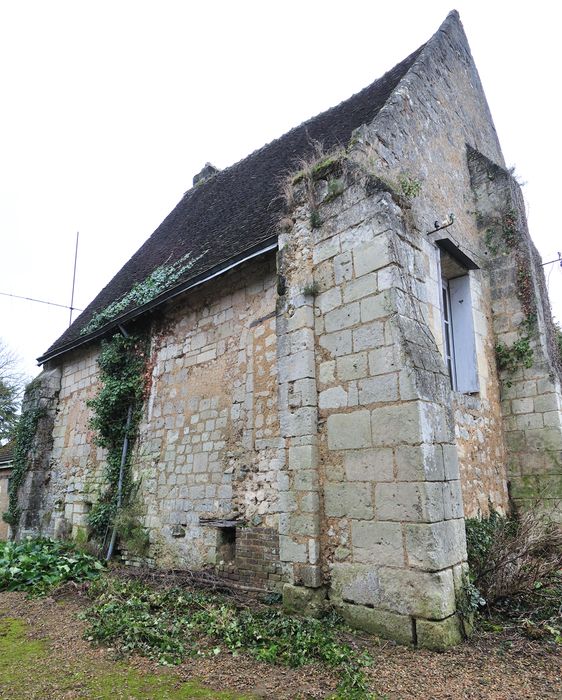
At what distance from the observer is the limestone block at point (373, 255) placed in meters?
4.68

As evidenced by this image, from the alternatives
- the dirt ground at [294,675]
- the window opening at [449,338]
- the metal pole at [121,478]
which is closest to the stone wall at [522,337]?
the window opening at [449,338]

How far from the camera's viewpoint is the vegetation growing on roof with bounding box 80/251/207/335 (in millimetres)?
8273

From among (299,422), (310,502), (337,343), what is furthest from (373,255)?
(310,502)

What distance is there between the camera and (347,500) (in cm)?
453

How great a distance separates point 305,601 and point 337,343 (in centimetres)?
243

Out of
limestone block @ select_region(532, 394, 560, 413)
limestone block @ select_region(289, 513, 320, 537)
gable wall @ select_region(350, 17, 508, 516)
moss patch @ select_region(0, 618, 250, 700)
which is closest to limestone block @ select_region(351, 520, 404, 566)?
limestone block @ select_region(289, 513, 320, 537)

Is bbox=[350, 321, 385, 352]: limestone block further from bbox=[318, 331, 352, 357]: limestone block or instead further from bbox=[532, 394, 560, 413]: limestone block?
bbox=[532, 394, 560, 413]: limestone block

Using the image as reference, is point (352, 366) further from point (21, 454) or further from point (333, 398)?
point (21, 454)

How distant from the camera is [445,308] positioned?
728 cm

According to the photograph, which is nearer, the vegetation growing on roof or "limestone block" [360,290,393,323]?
"limestone block" [360,290,393,323]

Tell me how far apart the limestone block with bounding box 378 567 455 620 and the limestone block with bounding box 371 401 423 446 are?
1.03 metres

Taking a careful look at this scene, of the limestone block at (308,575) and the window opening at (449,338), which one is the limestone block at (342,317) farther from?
the window opening at (449,338)

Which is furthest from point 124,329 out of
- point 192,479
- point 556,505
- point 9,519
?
point 556,505

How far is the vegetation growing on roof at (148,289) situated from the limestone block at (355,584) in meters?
5.27
